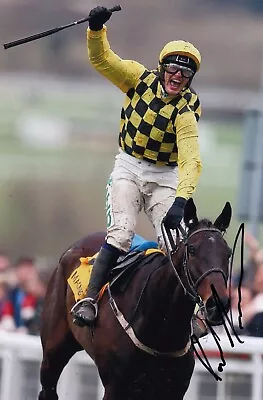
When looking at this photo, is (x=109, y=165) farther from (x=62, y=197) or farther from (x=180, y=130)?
(x=180, y=130)

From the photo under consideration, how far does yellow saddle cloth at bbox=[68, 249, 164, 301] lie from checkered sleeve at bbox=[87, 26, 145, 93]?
114 cm

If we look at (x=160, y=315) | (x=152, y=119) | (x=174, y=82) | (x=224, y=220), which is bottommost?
(x=160, y=315)

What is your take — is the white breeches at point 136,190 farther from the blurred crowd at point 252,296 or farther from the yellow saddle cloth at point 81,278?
the blurred crowd at point 252,296

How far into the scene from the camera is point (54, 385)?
9109 millimetres

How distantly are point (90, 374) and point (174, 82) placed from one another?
273 cm

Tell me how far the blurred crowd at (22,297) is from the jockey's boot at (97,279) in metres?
3.32

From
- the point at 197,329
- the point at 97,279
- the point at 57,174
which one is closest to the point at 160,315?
the point at 197,329

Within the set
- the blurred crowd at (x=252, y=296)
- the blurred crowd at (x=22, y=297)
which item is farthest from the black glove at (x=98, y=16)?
the blurred crowd at (x=22, y=297)

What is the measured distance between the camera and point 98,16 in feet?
26.2

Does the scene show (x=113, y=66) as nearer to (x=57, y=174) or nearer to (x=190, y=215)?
(x=190, y=215)

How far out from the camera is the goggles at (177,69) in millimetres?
7936

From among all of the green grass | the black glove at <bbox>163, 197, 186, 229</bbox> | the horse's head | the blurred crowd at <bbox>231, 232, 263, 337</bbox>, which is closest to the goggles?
the black glove at <bbox>163, 197, 186, 229</bbox>

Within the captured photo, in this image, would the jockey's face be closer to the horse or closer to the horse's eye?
the horse

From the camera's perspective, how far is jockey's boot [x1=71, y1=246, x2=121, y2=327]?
8.16 m
